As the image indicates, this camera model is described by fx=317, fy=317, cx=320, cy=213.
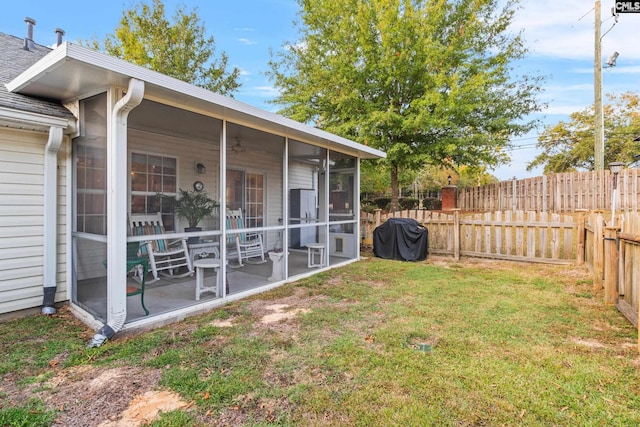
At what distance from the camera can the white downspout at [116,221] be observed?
298 cm

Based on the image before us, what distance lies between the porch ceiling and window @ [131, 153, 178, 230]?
148cm

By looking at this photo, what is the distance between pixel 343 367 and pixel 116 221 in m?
2.45

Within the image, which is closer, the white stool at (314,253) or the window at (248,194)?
the window at (248,194)

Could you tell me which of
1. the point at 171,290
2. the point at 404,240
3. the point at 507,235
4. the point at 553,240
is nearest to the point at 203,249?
the point at 171,290

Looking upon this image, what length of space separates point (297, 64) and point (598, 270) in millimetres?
9210

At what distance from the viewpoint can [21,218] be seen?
11.6 feet

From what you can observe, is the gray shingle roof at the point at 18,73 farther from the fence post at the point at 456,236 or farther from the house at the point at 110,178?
the fence post at the point at 456,236

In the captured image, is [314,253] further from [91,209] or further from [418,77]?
[418,77]

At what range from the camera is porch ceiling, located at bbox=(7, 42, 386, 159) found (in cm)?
256

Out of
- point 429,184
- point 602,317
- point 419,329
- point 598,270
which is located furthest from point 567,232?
point 429,184

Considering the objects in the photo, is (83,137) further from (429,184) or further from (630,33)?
(429,184)

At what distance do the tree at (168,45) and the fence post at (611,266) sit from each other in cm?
1511

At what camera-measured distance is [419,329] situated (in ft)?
10.8

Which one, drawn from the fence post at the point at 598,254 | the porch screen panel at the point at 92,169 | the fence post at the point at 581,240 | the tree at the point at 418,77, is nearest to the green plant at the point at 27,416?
the porch screen panel at the point at 92,169
